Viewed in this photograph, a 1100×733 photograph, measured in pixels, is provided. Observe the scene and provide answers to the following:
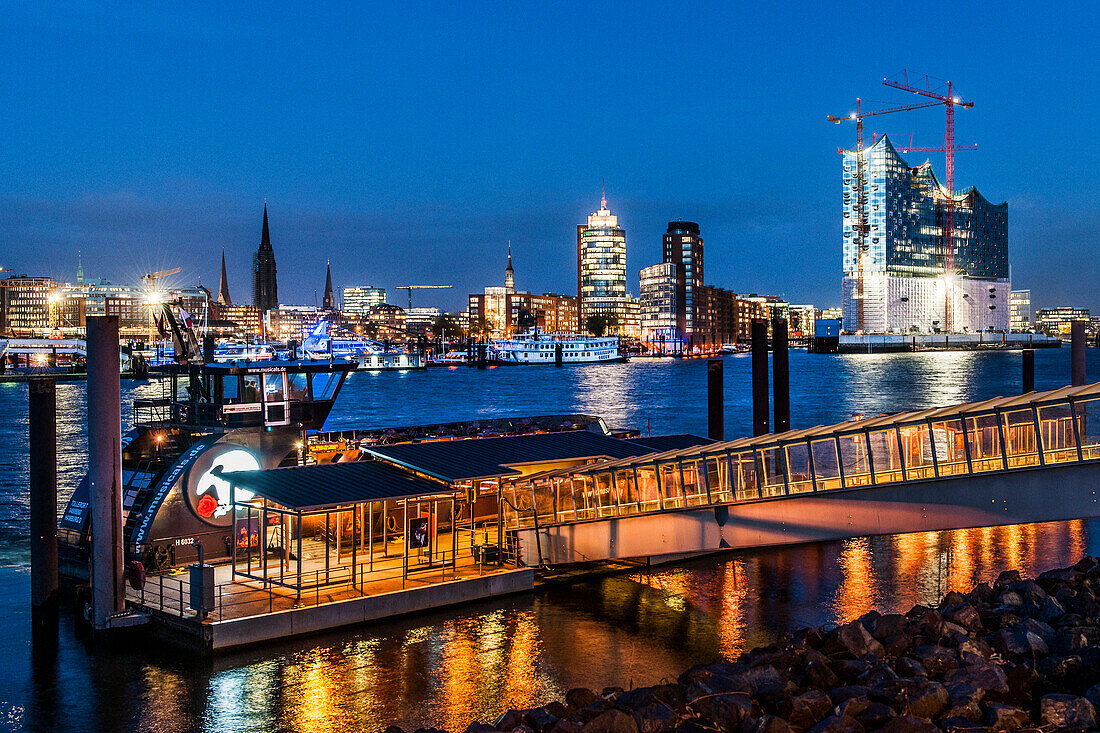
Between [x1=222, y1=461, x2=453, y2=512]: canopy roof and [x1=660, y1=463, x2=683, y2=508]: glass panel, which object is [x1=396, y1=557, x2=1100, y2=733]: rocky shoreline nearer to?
[x1=660, y1=463, x2=683, y2=508]: glass panel

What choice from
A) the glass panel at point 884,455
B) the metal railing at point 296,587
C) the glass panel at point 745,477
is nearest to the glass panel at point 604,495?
the metal railing at point 296,587

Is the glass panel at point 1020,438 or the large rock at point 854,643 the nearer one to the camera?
the large rock at point 854,643

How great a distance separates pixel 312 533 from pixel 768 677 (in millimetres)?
13533

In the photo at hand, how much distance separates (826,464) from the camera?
19984mm

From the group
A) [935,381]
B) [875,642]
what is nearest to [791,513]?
[875,642]

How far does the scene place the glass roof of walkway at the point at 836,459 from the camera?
17.9m

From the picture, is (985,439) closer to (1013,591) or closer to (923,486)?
(923,486)

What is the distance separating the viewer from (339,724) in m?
14.5

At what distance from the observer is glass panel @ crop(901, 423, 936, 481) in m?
18.9

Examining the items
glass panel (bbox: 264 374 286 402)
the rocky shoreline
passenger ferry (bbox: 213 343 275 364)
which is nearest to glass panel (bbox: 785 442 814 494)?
the rocky shoreline

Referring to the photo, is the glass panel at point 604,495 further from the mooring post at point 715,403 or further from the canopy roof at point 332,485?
the mooring post at point 715,403

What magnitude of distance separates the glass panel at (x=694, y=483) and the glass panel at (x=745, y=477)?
2.52 feet

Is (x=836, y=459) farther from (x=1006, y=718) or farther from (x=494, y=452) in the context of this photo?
(x=1006, y=718)

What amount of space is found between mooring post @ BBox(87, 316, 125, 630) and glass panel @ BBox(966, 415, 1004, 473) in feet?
51.2
